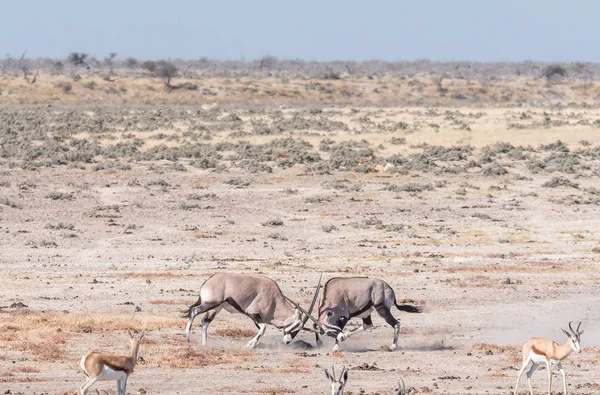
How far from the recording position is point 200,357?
56.9 ft

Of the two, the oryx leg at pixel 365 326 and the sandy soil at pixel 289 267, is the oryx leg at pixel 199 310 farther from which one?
the oryx leg at pixel 365 326

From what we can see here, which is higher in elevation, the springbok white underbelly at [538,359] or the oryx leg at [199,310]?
the springbok white underbelly at [538,359]

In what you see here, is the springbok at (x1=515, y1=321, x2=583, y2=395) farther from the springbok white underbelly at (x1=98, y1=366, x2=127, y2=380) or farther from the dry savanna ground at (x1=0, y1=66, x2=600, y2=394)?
the springbok white underbelly at (x1=98, y1=366, x2=127, y2=380)

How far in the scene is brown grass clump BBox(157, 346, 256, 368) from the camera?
55.3 feet

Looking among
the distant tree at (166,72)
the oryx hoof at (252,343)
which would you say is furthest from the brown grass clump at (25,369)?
the distant tree at (166,72)

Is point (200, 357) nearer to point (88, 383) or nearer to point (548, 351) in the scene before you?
point (88, 383)

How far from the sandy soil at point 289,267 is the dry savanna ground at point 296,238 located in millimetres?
76

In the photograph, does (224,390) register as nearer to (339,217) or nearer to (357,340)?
(357,340)

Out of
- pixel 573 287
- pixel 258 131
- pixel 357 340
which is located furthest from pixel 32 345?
pixel 258 131

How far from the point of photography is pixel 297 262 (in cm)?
2805

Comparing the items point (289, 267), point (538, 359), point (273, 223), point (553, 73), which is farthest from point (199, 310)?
point (553, 73)

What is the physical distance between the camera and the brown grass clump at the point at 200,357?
1684 cm

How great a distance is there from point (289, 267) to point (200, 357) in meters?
9.97

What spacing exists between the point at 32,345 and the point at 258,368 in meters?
3.66
